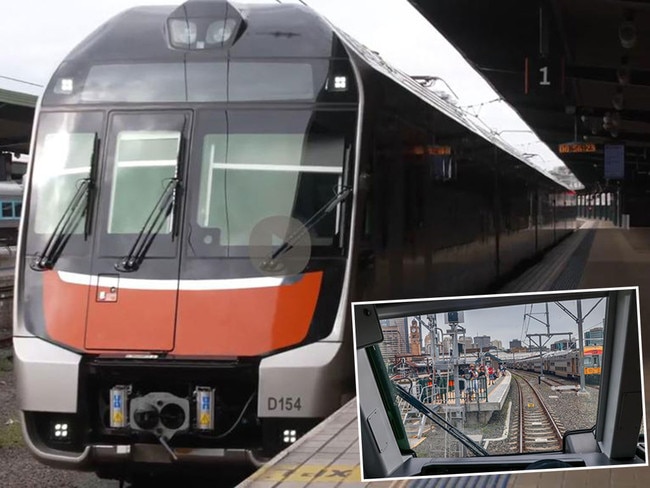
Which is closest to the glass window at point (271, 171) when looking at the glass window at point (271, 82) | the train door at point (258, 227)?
the train door at point (258, 227)

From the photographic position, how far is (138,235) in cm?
562

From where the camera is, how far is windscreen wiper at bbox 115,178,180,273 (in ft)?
18.2

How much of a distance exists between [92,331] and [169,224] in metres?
0.76

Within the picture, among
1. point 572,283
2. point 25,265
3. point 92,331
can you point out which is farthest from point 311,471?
point 572,283

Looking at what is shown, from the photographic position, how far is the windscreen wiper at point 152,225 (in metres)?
5.56

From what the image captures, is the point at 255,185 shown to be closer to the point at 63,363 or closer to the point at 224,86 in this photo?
the point at 224,86

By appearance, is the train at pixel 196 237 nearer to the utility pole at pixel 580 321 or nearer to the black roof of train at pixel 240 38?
the black roof of train at pixel 240 38

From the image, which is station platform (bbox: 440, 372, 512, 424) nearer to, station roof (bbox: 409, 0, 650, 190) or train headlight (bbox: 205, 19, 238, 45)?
train headlight (bbox: 205, 19, 238, 45)

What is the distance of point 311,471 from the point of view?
16.1 ft

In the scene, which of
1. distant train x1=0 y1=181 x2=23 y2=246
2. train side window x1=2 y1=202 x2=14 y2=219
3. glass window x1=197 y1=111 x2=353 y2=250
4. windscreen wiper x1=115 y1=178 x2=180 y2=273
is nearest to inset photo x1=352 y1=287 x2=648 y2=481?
glass window x1=197 y1=111 x2=353 y2=250

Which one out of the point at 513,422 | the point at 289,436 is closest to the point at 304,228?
the point at 289,436

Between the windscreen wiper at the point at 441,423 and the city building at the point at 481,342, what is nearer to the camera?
the city building at the point at 481,342

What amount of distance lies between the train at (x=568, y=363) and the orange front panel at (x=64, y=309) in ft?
12.0

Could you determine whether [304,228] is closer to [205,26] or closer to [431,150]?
[205,26]
